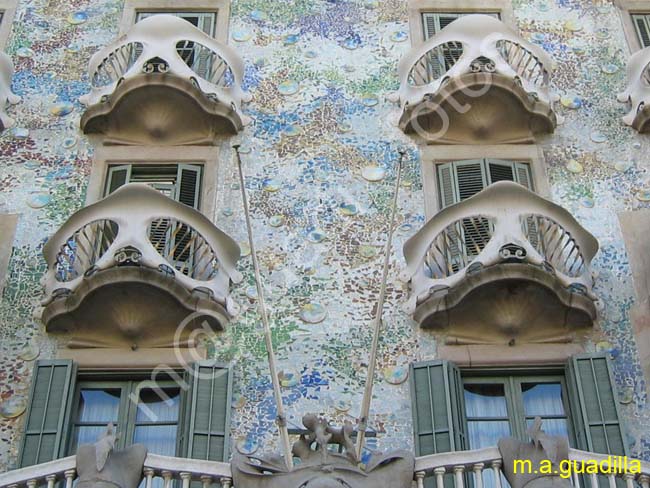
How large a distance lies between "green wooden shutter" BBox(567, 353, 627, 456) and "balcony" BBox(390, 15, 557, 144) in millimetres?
3686

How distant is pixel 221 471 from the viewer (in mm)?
12305

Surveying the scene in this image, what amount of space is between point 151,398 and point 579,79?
7365 millimetres

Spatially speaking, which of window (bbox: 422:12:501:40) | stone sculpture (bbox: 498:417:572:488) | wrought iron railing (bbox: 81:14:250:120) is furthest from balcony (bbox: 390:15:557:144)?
stone sculpture (bbox: 498:417:572:488)

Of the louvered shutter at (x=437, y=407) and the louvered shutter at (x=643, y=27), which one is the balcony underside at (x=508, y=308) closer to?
the louvered shutter at (x=437, y=407)

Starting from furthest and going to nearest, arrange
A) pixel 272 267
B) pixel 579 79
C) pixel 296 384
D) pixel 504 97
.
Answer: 1. pixel 579 79
2. pixel 504 97
3. pixel 272 267
4. pixel 296 384

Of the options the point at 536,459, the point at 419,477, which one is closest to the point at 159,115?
the point at 419,477

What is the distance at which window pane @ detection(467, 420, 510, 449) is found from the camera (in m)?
14.3

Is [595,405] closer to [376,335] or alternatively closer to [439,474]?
[376,335]

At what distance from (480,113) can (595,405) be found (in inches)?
174

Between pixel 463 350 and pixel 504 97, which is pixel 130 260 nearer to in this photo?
pixel 463 350

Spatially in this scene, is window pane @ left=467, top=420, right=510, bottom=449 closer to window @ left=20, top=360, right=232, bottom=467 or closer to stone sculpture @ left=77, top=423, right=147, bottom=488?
window @ left=20, top=360, right=232, bottom=467

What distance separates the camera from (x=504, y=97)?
16984mm

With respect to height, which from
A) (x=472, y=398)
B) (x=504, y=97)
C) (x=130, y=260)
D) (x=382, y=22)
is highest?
(x=382, y=22)

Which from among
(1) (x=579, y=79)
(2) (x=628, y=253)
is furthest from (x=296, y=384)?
(1) (x=579, y=79)
